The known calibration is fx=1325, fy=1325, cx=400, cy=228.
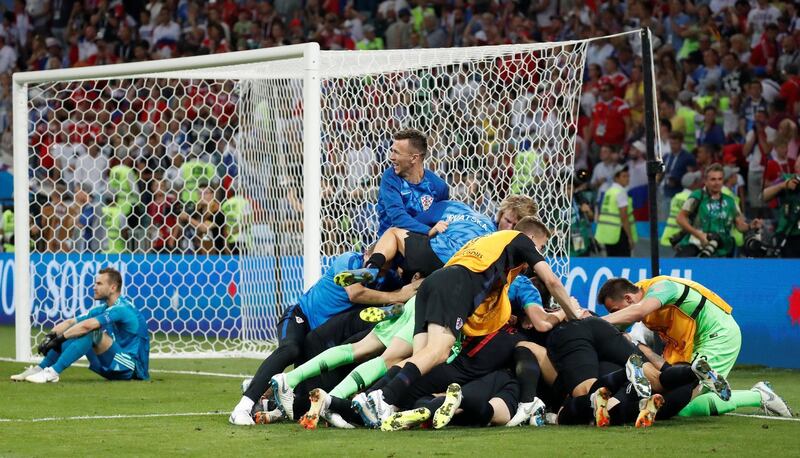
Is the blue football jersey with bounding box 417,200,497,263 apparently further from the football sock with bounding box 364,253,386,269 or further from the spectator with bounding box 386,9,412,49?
the spectator with bounding box 386,9,412,49

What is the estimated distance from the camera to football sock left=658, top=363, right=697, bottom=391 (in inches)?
325

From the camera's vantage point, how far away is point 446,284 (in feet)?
26.5

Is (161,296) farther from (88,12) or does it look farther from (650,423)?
(88,12)

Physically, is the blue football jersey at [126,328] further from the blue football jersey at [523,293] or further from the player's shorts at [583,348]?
the player's shorts at [583,348]

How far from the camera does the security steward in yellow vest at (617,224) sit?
16.0m

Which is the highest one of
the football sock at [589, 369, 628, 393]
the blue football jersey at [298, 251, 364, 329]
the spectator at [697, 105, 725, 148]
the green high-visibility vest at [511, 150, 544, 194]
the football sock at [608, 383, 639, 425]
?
the spectator at [697, 105, 725, 148]

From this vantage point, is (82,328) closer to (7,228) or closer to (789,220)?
(789,220)

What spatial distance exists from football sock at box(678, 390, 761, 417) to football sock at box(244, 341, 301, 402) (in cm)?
262

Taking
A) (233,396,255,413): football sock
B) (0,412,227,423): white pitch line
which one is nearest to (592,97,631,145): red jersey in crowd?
(0,412,227,423): white pitch line

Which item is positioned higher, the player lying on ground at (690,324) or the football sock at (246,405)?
the player lying on ground at (690,324)

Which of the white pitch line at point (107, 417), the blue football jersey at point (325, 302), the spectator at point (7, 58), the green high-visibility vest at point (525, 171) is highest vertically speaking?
the spectator at point (7, 58)

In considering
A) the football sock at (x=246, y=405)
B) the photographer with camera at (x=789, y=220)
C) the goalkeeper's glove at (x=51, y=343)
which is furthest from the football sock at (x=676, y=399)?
the photographer with camera at (x=789, y=220)

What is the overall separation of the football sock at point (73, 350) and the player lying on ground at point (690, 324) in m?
4.67

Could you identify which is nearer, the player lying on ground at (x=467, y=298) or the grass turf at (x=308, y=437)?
the grass turf at (x=308, y=437)
